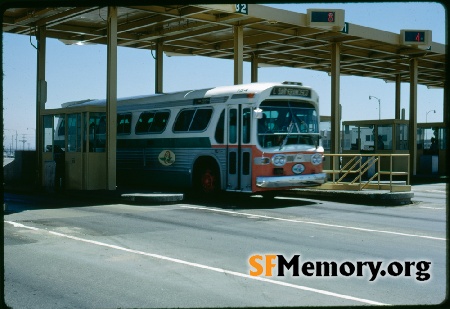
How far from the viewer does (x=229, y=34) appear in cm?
2428

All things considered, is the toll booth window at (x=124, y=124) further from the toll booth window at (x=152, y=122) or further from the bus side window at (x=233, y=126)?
the bus side window at (x=233, y=126)

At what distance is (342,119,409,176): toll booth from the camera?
26953 mm

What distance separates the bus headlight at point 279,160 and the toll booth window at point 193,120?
2.60m

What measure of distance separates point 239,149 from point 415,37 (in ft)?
47.2

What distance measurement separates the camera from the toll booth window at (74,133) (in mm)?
17938

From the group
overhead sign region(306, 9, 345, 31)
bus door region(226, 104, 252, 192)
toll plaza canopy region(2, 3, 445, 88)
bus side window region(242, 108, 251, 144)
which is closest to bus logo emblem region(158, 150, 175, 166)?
bus door region(226, 104, 252, 192)

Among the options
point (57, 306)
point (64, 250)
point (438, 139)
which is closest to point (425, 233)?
point (64, 250)

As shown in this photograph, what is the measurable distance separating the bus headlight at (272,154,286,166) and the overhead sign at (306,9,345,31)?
337 inches

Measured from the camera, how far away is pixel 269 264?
8.42 m

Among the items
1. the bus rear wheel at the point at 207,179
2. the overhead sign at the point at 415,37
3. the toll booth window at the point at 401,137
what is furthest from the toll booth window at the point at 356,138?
the bus rear wheel at the point at 207,179

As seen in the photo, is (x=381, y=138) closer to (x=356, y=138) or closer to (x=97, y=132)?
(x=356, y=138)

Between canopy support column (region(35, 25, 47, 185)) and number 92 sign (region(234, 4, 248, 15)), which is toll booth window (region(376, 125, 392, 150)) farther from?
canopy support column (region(35, 25, 47, 185))

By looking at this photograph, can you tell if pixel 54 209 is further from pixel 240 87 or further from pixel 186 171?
pixel 240 87

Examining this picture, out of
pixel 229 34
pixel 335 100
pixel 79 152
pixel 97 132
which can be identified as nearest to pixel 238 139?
pixel 97 132
